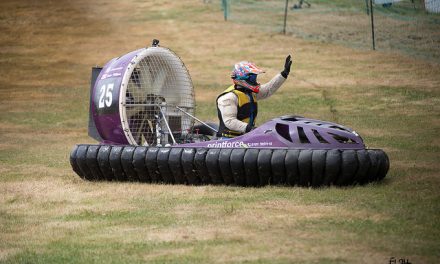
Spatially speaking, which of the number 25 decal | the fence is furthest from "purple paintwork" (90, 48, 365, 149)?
the fence

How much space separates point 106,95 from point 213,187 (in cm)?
167

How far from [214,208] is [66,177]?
2.81 m

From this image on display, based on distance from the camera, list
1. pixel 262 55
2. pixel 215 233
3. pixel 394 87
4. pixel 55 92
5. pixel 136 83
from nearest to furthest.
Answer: pixel 215 233
pixel 136 83
pixel 394 87
pixel 55 92
pixel 262 55

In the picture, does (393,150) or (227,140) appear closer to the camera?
(227,140)

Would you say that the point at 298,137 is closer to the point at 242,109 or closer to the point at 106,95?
the point at 242,109

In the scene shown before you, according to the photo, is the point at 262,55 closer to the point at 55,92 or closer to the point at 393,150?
the point at 55,92

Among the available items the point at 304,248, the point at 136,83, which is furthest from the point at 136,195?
the point at 304,248

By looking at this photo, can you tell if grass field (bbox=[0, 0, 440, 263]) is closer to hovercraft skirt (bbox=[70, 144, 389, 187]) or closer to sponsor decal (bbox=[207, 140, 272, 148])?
hovercraft skirt (bbox=[70, 144, 389, 187])

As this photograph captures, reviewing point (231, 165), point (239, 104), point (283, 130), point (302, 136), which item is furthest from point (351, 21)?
point (231, 165)

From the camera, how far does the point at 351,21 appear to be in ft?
67.5

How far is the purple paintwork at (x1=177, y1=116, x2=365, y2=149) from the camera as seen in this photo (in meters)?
8.19

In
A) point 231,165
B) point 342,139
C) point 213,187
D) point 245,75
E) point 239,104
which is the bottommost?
point 213,187

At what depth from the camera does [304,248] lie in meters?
6.12

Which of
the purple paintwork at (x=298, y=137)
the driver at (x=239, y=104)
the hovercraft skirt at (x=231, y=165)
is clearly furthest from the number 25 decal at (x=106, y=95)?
the purple paintwork at (x=298, y=137)
